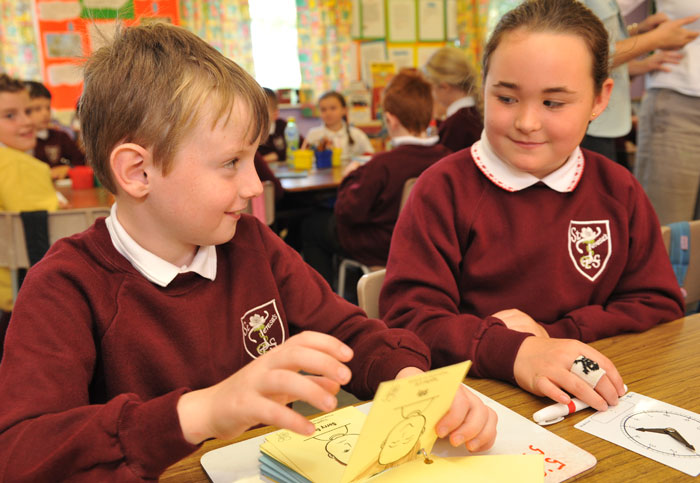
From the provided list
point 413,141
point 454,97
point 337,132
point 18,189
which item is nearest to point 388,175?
point 413,141

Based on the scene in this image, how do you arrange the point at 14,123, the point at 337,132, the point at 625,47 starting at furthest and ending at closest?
the point at 337,132
the point at 14,123
the point at 625,47

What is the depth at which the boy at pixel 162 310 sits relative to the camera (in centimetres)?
62

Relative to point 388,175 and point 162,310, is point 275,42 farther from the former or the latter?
point 162,310

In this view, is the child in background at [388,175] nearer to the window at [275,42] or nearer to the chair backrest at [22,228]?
the chair backrest at [22,228]

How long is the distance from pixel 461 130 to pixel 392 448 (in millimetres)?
2777

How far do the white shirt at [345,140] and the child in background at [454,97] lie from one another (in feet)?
4.71

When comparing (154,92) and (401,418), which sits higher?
(154,92)

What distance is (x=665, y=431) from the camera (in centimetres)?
74

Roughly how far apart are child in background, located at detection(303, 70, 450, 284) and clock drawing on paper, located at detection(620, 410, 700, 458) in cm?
217

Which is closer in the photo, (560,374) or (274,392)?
(274,392)

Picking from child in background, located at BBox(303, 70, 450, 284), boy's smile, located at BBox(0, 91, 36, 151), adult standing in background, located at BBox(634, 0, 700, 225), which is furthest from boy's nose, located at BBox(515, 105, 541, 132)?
boy's smile, located at BBox(0, 91, 36, 151)

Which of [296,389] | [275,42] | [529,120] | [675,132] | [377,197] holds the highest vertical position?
[275,42]

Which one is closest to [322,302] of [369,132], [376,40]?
[369,132]

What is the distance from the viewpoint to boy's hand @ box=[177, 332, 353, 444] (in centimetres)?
57
